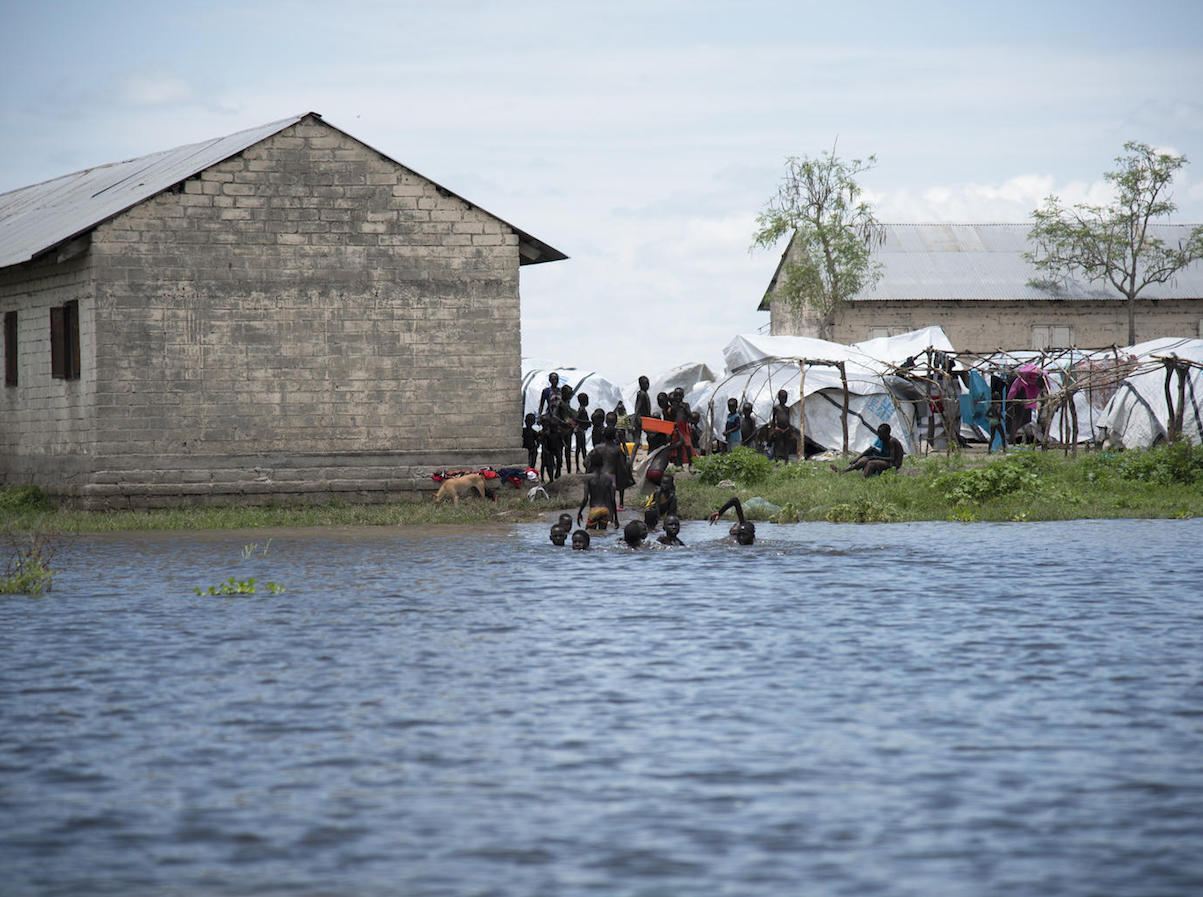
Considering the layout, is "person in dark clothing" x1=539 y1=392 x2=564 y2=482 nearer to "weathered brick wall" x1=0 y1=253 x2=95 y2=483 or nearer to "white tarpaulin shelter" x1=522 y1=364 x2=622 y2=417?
"weathered brick wall" x1=0 y1=253 x2=95 y2=483

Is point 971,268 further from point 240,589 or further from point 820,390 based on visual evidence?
point 240,589

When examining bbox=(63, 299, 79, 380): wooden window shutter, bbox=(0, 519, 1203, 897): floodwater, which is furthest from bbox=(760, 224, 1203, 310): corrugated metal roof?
bbox=(0, 519, 1203, 897): floodwater

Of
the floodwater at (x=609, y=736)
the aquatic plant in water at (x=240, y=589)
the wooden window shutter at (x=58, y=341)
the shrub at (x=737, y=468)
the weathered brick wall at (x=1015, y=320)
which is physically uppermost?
the weathered brick wall at (x=1015, y=320)

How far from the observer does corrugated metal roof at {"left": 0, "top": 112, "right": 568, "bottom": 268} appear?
20609 mm

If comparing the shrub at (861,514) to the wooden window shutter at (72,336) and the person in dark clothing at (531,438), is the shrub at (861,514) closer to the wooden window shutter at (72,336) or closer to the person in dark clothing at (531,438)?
the person in dark clothing at (531,438)

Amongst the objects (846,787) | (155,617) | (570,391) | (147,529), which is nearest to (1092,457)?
(570,391)

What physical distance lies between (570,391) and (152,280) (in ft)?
25.0

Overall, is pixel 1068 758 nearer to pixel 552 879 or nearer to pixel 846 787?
pixel 846 787

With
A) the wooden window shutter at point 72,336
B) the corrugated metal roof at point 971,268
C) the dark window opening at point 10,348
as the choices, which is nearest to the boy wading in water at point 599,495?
the wooden window shutter at point 72,336

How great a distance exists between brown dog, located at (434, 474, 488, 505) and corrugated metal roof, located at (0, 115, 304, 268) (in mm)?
5557

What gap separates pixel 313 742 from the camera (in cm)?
712

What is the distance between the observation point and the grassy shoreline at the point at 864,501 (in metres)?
19.3

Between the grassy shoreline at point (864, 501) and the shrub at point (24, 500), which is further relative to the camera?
the shrub at point (24, 500)

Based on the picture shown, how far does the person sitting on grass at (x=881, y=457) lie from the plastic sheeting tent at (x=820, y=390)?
17.0 ft
